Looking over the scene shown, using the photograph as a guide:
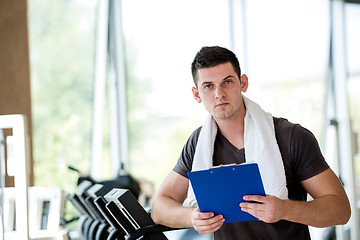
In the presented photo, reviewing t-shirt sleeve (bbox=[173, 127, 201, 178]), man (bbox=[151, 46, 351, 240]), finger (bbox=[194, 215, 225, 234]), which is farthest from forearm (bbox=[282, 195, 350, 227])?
t-shirt sleeve (bbox=[173, 127, 201, 178])

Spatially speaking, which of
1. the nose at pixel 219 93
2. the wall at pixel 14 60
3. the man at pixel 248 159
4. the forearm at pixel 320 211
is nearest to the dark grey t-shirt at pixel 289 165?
the man at pixel 248 159

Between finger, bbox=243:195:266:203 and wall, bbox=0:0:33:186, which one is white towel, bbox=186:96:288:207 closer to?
finger, bbox=243:195:266:203

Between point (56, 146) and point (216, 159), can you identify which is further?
point (56, 146)

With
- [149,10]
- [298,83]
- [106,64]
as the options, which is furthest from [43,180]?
[298,83]

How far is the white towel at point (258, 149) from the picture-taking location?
1.74 metres

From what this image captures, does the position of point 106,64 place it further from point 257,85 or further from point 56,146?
point 257,85

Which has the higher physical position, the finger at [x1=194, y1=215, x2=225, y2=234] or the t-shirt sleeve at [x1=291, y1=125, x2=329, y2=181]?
the t-shirt sleeve at [x1=291, y1=125, x2=329, y2=181]

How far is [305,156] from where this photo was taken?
1716 millimetres

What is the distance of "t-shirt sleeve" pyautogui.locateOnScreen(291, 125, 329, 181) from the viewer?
170 cm

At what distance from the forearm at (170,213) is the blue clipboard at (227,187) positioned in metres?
0.27

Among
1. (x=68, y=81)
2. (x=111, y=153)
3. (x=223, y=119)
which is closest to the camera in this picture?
(x=223, y=119)

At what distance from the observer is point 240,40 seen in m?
4.53

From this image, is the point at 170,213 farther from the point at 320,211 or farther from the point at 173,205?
→ the point at 320,211

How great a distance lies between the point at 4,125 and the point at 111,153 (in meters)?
2.61
